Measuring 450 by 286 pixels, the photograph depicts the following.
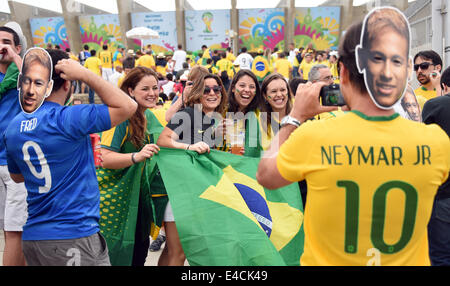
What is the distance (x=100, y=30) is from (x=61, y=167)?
96.1 ft

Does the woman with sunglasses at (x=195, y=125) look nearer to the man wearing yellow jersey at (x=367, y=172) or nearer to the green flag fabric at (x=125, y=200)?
the green flag fabric at (x=125, y=200)

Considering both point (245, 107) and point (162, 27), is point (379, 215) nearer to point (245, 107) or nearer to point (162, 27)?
point (245, 107)

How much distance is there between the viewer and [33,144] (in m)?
2.64

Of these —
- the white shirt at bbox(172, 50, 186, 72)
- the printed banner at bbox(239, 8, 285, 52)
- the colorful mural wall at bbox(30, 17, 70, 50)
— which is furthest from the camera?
the colorful mural wall at bbox(30, 17, 70, 50)

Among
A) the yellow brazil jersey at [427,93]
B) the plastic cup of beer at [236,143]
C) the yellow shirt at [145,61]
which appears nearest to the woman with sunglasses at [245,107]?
the plastic cup of beer at [236,143]

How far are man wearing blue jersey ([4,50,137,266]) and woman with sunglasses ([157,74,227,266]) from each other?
3.54ft

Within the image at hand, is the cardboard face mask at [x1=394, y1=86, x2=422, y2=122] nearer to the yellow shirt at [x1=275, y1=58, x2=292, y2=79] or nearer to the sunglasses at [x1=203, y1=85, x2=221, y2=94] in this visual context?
the sunglasses at [x1=203, y1=85, x2=221, y2=94]

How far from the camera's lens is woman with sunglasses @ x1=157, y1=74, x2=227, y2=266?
3.78m

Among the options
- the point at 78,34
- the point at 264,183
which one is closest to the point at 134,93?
the point at 264,183

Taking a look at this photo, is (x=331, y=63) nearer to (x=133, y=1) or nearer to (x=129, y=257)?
(x=129, y=257)

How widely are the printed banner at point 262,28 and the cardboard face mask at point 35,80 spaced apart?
2626 cm

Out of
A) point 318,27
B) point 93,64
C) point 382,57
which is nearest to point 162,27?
point 318,27

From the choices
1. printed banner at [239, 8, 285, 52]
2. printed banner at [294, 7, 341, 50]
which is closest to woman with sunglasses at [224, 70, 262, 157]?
printed banner at [239, 8, 285, 52]

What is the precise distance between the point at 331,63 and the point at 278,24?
40.7ft
